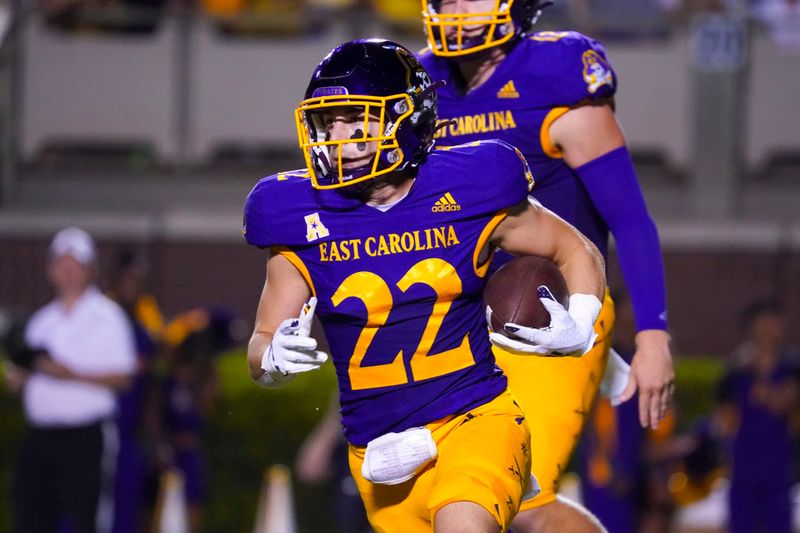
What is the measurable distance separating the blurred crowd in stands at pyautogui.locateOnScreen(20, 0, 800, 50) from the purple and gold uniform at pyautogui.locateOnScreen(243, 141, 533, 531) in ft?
22.6

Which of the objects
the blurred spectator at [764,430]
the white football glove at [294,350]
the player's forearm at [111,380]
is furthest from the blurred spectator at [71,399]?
the white football glove at [294,350]

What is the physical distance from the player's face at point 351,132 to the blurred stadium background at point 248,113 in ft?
20.2

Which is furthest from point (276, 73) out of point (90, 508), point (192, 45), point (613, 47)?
point (90, 508)

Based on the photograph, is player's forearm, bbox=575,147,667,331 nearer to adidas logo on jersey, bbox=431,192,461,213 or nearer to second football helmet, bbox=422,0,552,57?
second football helmet, bbox=422,0,552,57

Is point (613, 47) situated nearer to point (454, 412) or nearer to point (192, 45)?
point (192, 45)

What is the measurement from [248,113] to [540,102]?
6709 millimetres

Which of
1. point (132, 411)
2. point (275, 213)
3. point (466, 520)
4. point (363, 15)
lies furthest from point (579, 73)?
point (363, 15)

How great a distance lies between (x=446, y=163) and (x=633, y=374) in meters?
0.90

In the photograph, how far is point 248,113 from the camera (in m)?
10.5

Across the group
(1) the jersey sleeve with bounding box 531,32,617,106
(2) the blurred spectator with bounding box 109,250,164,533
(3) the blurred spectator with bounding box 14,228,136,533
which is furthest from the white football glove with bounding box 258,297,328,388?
(2) the blurred spectator with bounding box 109,250,164,533

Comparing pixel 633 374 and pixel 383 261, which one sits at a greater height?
pixel 383 261

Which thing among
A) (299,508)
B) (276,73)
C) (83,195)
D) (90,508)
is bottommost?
(299,508)

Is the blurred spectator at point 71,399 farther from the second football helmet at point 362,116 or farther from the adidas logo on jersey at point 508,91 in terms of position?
the second football helmet at point 362,116

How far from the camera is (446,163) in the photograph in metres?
3.63
